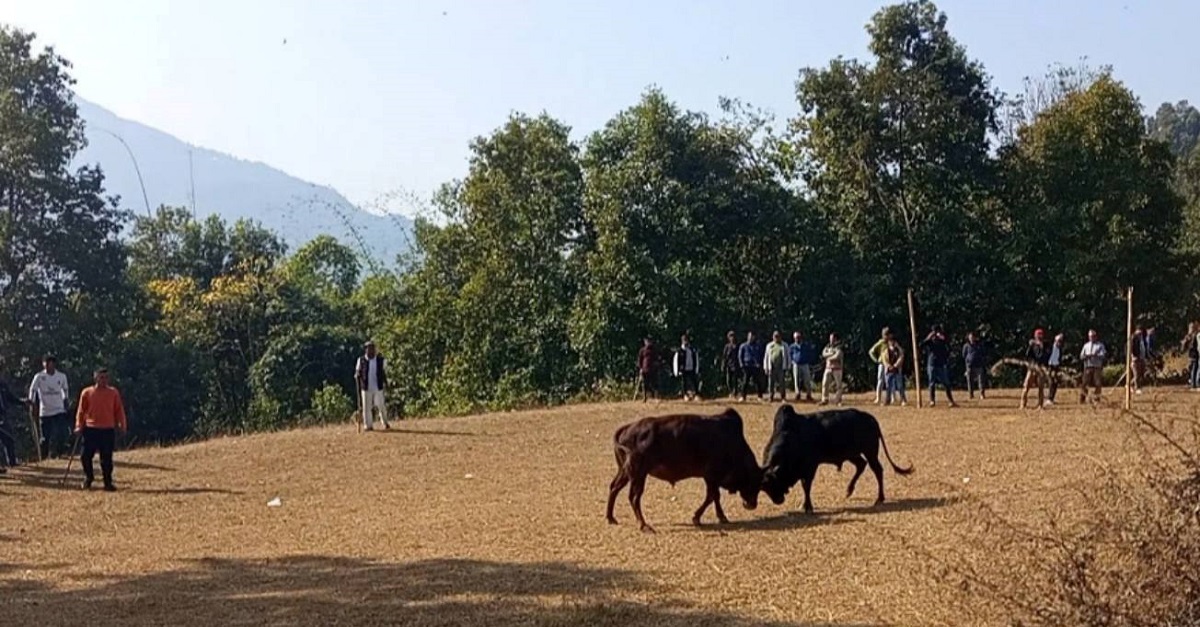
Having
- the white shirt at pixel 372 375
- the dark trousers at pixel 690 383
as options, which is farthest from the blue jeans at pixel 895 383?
the white shirt at pixel 372 375

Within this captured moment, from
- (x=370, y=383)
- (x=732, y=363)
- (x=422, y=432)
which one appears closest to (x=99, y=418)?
(x=370, y=383)

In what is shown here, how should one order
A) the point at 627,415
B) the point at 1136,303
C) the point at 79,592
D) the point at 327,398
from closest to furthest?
the point at 79,592 < the point at 627,415 < the point at 1136,303 < the point at 327,398

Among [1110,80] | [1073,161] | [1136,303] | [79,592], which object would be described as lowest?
[79,592]

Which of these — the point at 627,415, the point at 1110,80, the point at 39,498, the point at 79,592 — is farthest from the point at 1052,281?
the point at 79,592

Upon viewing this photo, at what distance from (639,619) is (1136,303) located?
29477 mm

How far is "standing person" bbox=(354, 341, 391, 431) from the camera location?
24.6 metres

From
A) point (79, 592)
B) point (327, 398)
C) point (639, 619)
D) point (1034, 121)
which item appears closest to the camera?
point (639, 619)

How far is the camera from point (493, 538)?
13.6 metres

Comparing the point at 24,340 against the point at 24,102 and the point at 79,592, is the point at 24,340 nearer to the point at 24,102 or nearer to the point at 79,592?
the point at 24,102

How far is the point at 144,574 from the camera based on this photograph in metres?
12.7

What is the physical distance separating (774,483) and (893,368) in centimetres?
1325

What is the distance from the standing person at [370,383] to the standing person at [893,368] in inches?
411

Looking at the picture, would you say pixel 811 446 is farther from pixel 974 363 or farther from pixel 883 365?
pixel 974 363

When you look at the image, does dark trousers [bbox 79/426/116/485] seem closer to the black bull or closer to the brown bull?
the brown bull
